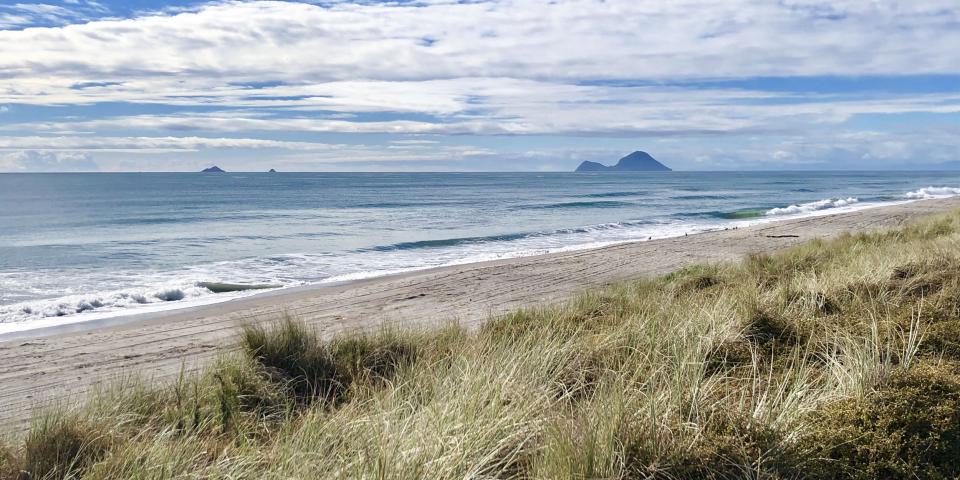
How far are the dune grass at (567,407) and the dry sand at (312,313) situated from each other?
86 cm

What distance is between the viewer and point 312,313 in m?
12.4

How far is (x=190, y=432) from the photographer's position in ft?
16.0

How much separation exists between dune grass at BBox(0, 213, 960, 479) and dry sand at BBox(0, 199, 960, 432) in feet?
2.81

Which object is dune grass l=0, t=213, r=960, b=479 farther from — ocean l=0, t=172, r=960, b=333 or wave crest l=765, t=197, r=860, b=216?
wave crest l=765, t=197, r=860, b=216

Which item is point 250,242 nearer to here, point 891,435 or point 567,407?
point 567,407

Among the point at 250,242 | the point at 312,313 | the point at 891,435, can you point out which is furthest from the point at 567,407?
the point at 250,242

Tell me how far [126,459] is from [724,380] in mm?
4006

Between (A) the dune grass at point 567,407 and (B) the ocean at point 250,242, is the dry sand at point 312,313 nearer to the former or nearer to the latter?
(A) the dune grass at point 567,407

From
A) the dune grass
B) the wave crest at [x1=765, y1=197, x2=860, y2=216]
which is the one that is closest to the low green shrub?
the dune grass

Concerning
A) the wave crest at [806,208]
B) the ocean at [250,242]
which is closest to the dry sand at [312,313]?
the ocean at [250,242]

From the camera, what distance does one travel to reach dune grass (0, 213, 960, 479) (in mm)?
3814

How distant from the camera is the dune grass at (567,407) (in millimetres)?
3814

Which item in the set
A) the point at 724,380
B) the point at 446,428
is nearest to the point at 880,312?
the point at 724,380

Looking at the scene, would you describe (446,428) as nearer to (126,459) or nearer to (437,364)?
(126,459)
